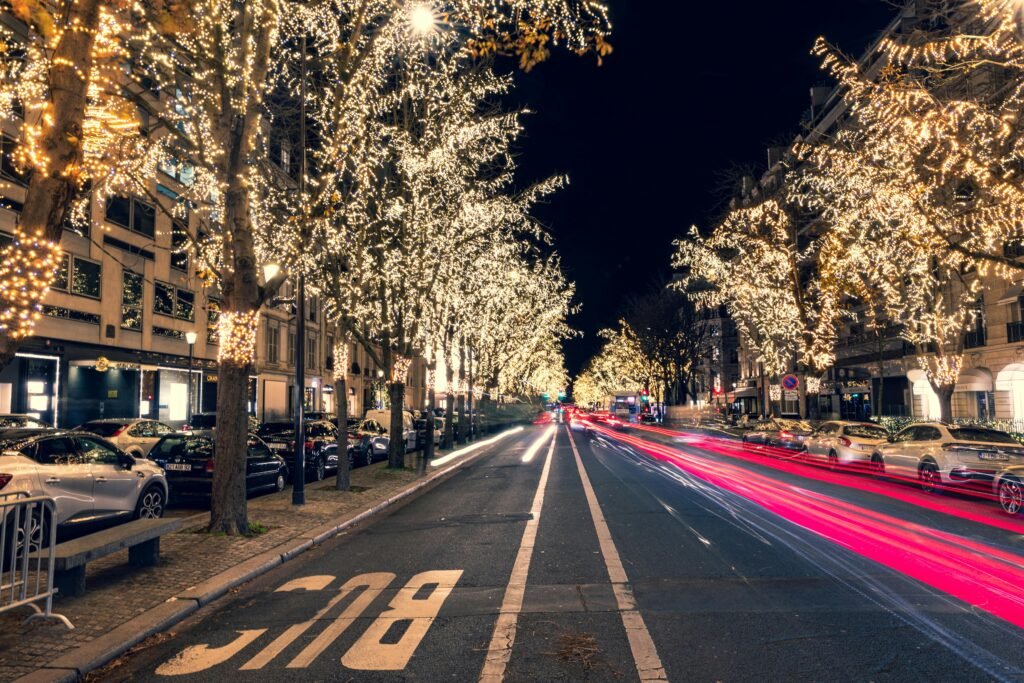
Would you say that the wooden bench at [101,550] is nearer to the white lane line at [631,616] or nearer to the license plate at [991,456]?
the white lane line at [631,616]

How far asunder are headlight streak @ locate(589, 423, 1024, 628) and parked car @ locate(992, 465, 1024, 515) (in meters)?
2.23

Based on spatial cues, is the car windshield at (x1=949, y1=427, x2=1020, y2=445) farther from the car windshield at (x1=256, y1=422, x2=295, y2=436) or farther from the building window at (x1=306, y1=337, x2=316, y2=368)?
the building window at (x1=306, y1=337, x2=316, y2=368)

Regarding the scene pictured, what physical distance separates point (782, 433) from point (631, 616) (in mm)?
27687

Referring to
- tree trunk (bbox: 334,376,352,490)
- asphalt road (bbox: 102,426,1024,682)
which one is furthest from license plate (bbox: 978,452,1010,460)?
tree trunk (bbox: 334,376,352,490)

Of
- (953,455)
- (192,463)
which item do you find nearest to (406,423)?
(192,463)

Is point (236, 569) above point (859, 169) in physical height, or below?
below

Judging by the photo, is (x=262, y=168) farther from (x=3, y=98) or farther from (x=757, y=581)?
Result: (x=757, y=581)

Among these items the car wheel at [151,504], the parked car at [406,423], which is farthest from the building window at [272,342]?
the car wheel at [151,504]

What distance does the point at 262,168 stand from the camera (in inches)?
649

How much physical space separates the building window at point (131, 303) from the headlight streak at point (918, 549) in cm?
2976

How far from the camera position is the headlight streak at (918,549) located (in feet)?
24.3

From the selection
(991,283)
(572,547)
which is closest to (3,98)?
(572,547)

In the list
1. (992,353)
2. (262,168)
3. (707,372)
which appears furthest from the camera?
(707,372)

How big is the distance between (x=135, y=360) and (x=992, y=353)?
131ft
